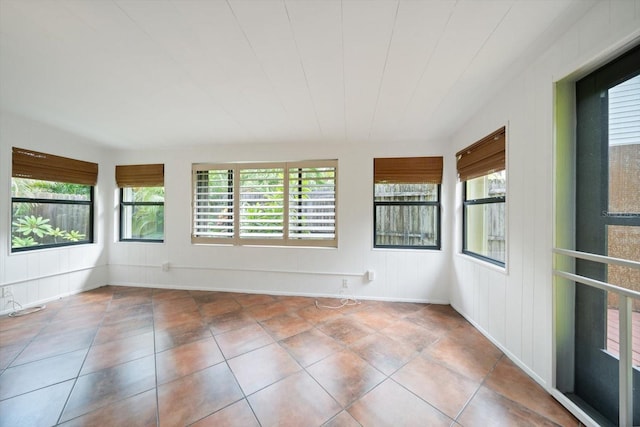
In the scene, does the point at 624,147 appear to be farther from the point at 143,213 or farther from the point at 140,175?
the point at 143,213

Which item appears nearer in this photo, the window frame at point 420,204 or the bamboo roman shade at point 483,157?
the bamboo roman shade at point 483,157

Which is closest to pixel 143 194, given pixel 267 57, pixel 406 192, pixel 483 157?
pixel 267 57

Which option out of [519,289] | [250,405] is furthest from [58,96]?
[519,289]

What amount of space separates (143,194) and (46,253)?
1369mm

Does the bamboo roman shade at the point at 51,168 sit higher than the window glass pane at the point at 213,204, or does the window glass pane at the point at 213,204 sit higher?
the bamboo roman shade at the point at 51,168

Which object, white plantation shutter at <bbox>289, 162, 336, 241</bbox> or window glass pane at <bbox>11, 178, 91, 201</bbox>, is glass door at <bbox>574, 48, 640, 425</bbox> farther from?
window glass pane at <bbox>11, 178, 91, 201</bbox>

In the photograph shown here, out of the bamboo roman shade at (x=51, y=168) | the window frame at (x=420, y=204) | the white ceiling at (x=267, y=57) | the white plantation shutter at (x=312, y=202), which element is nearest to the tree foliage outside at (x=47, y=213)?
the bamboo roman shade at (x=51, y=168)

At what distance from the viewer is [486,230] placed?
2.42 meters

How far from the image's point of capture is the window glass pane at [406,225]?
319cm

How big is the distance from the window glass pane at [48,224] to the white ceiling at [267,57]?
4.05 feet

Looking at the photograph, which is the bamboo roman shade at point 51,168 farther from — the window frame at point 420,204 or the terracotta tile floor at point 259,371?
the window frame at point 420,204

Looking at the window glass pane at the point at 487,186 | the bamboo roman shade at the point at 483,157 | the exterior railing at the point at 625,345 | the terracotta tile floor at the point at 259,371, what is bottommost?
the terracotta tile floor at the point at 259,371

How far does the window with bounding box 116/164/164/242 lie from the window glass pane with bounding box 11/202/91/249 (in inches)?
18.7

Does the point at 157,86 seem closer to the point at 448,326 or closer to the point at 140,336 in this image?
the point at 140,336
